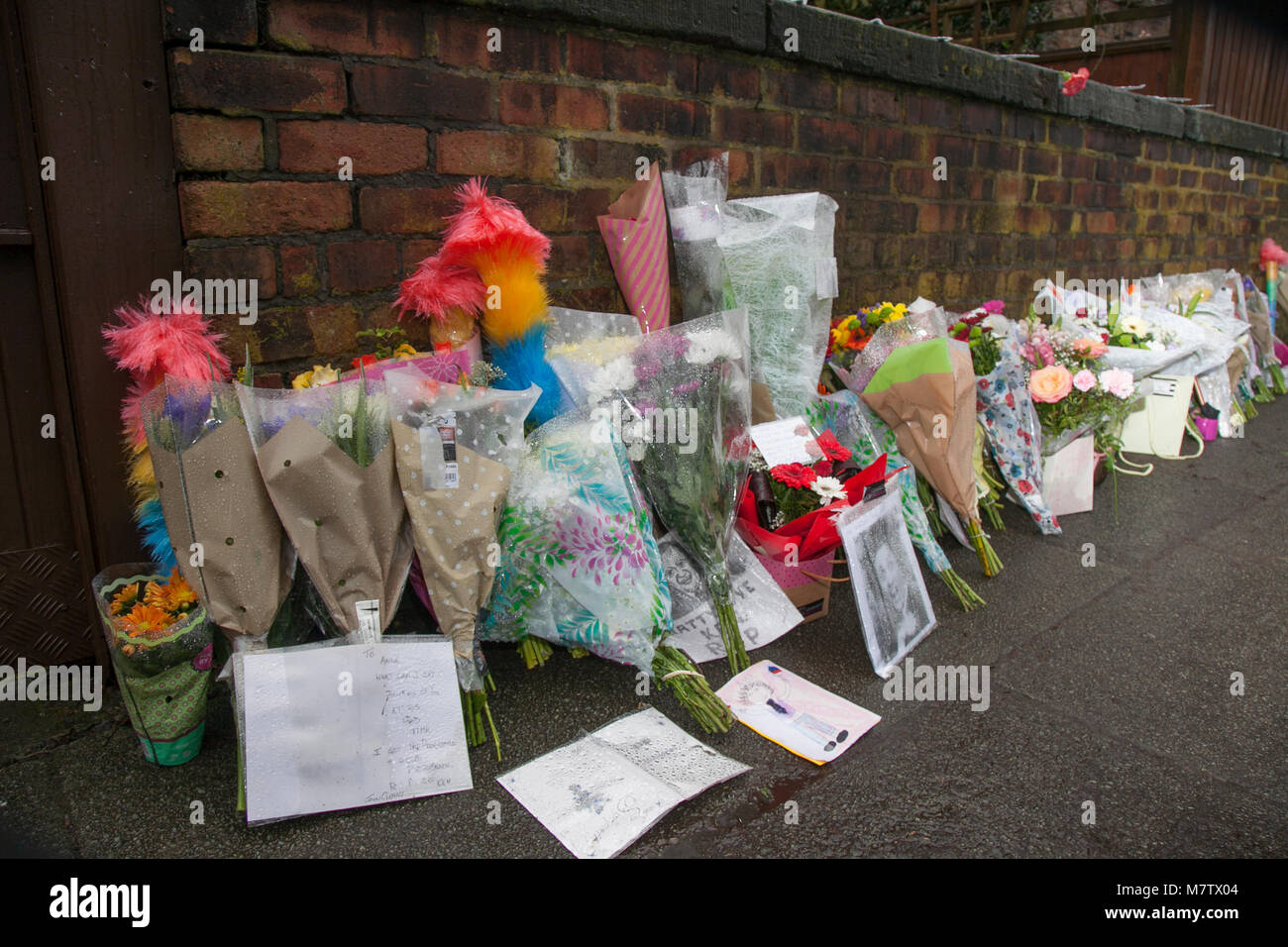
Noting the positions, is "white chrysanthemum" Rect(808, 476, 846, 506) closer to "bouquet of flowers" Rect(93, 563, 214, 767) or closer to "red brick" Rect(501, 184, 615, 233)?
"red brick" Rect(501, 184, 615, 233)

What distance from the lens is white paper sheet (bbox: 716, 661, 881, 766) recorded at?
203 cm

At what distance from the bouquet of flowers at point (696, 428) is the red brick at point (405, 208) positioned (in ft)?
2.20

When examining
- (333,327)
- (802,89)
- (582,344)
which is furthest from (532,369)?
(802,89)

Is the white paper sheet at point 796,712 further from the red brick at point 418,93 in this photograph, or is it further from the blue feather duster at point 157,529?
the red brick at point 418,93

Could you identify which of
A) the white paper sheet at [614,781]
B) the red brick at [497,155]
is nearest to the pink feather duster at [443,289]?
the red brick at [497,155]

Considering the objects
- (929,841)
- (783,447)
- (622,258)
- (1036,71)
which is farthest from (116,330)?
(1036,71)

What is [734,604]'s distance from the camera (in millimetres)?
2504

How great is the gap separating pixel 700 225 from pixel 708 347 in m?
0.67

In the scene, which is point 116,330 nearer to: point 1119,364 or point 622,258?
point 622,258

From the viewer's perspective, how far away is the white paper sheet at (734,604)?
2389 millimetres

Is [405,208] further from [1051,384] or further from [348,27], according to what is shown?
[1051,384]

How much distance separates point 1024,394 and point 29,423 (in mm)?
3107

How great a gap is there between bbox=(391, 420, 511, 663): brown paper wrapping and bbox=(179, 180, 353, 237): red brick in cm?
69

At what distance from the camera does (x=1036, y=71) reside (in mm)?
4328
